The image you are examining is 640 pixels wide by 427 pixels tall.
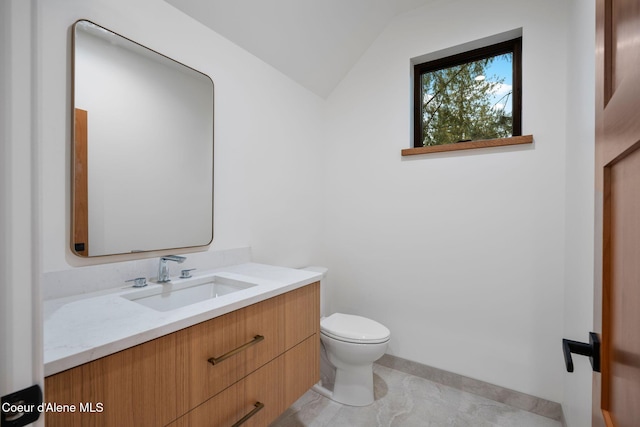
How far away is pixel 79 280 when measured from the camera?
3.61ft

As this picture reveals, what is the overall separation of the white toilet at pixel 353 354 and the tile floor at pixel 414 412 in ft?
0.20

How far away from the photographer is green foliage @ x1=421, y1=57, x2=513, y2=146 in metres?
1.95

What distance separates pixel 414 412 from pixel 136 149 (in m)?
2.01

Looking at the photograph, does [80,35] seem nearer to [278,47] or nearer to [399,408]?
[278,47]

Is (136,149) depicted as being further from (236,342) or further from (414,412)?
(414,412)

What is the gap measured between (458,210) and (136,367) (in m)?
1.85

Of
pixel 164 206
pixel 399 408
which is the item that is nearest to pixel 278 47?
pixel 164 206

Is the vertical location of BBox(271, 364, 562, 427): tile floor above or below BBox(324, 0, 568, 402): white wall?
below

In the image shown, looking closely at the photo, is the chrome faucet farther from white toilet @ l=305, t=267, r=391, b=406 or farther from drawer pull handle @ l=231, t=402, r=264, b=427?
white toilet @ l=305, t=267, r=391, b=406

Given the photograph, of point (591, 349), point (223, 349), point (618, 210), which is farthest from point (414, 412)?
point (618, 210)

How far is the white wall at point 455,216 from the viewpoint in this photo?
167 cm

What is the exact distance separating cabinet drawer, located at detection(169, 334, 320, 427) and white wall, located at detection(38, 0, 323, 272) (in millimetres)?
700

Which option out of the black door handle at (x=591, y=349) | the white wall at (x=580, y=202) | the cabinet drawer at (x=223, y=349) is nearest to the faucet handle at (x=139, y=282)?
the cabinet drawer at (x=223, y=349)

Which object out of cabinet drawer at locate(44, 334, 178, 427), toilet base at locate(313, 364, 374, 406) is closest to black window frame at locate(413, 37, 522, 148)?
toilet base at locate(313, 364, 374, 406)
